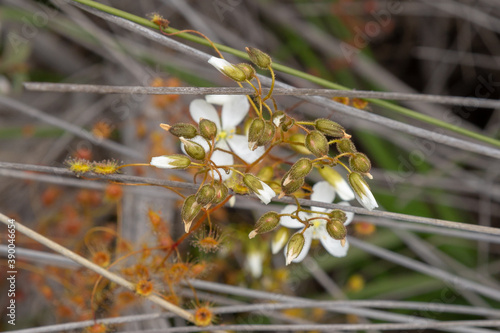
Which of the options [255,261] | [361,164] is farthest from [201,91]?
[255,261]

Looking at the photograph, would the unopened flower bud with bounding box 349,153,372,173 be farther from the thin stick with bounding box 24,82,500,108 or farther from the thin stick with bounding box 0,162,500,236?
the thin stick with bounding box 24,82,500,108

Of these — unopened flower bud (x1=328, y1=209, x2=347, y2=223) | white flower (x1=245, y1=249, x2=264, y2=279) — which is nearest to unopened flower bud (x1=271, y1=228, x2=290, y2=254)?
unopened flower bud (x1=328, y1=209, x2=347, y2=223)

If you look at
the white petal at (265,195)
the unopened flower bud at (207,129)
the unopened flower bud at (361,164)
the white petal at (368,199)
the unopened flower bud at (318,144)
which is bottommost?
the white petal at (368,199)

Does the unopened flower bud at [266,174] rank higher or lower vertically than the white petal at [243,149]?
lower

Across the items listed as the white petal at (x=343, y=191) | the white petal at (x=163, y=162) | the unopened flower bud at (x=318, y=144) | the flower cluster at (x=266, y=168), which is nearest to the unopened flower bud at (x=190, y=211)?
the flower cluster at (x=266, y=168)

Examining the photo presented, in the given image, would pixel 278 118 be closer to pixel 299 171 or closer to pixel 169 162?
pixel 299 171

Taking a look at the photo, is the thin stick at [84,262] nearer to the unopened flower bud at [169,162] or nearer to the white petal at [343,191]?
the unopened flower bud at [169,162]

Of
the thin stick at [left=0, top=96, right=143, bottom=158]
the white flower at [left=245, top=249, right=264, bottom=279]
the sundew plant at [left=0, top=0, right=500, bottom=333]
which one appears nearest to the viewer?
the sundew plant at [left=0, top=0, right=500, bottom=333]
